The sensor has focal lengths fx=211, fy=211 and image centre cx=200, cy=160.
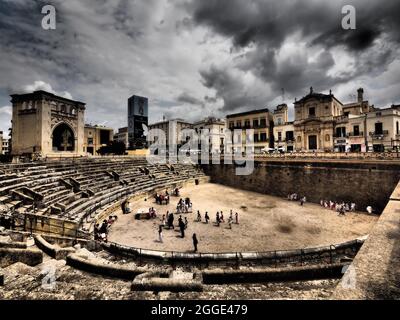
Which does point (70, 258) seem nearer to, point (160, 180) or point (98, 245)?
point (98, 245)

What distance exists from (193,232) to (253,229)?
4799 millimetres

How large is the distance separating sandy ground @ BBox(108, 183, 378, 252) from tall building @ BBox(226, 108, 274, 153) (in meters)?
26.8

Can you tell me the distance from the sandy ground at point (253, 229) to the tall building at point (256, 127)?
26.8 meters

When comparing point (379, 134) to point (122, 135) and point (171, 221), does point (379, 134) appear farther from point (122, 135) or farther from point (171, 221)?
point (122, 135)

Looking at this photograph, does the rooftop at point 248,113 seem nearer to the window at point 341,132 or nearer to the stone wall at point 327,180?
the window at point 341,132

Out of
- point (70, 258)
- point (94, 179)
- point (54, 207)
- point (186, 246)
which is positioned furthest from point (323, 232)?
point (94, 179)

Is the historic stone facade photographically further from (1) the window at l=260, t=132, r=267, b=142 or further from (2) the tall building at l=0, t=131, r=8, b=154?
(2) the tall building at l=0, t=131, r=8, b=154

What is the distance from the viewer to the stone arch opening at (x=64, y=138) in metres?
38.8

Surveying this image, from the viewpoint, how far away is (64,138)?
39969mm

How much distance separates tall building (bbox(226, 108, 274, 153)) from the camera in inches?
1950

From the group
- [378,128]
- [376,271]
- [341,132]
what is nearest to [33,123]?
[376,271]

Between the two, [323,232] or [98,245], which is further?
[323,232]
